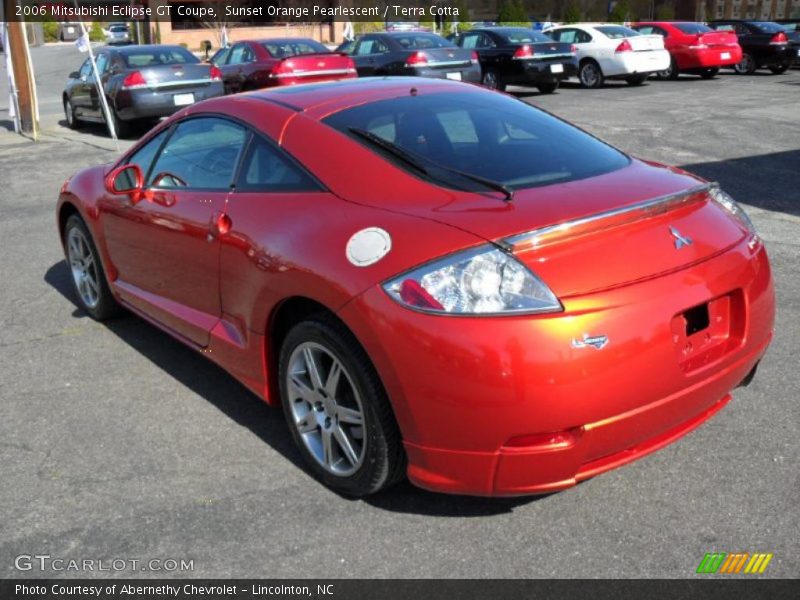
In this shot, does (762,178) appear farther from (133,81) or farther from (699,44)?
(699,44)

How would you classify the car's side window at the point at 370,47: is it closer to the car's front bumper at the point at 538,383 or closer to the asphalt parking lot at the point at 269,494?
the asphalt parking lot at the point at 269,494

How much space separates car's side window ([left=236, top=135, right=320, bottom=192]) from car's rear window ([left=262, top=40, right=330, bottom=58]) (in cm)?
1350

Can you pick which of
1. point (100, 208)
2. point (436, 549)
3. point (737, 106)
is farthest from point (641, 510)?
Answer: point (737, 106)

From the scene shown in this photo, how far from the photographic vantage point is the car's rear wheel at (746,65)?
2380 centimetres

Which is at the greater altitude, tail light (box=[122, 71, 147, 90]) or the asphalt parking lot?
tail light (box=[122, 71, 147, 90])

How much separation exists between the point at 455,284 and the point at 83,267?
3545 millimetres

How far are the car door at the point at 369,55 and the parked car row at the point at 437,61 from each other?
0.02 meters

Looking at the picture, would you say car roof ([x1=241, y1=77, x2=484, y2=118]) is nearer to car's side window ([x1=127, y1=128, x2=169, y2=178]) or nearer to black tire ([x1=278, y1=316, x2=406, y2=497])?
car's side window ([x1=127, y1=128, x2=169, y2=178])

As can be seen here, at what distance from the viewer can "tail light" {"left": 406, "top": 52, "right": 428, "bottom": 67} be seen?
17.4 metres

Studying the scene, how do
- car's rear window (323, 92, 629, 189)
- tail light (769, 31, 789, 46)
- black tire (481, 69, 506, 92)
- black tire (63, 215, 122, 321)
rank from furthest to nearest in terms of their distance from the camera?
tail light (769, 31, 789, 46), black tire (481, 69, 506, 92), black tire (63, 215, 122, 321), car's rear window (323, 92, 629, 189)

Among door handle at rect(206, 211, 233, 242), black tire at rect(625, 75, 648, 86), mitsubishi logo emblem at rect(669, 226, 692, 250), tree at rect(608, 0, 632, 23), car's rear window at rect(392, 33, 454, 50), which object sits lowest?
black tire at rect(625, 75, 648, 86)

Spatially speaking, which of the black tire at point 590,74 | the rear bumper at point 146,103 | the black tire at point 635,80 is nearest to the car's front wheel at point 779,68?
the black tire at point 635,80

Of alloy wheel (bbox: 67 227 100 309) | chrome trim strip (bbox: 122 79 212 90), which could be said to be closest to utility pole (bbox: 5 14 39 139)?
chrome trim strip (bbox: 122 79 212 90)
